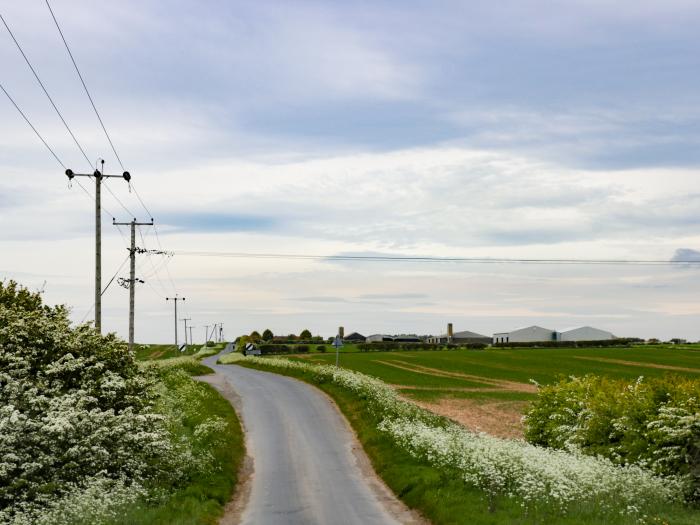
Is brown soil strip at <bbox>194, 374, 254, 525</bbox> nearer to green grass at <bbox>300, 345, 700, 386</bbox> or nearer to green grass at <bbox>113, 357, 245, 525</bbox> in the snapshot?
green grass at <bbox>113, 357, 245, 525</bbox>

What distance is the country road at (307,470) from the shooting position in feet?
67.6

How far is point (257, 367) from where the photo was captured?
245 ft

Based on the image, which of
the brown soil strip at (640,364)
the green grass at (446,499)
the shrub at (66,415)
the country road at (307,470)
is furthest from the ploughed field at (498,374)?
the shrub at (66,415)

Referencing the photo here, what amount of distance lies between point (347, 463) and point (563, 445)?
9.98 metres

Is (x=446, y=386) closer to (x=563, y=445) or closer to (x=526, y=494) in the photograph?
(x=563, y=445)

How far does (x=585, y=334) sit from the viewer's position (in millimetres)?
182625

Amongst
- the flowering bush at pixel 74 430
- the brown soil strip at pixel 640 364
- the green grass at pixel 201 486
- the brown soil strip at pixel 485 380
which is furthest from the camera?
the brown soil strip at pixel 640 364

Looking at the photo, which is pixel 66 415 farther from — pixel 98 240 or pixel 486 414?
pixel 486 414

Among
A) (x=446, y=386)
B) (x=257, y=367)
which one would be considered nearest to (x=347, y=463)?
(x=446, y=386)

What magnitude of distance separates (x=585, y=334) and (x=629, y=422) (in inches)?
6566

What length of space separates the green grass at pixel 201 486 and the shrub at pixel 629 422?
45.1 feet

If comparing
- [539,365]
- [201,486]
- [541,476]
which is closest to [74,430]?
[201,486]

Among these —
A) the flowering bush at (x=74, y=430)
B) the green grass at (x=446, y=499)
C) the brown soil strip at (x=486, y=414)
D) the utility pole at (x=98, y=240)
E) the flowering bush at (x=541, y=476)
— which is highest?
the utility pole at (x=98, y=240)

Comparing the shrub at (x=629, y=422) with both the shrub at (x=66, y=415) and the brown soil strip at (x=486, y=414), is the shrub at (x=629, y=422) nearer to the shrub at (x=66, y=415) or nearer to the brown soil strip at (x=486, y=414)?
the brown soil strip at (x=486, y=414)
